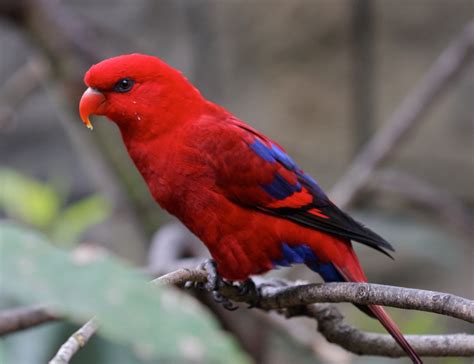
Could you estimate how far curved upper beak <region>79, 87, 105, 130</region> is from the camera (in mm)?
Answer: 1873

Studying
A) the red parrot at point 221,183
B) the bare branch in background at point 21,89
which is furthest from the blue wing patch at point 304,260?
the bare branch in background at point 21,89

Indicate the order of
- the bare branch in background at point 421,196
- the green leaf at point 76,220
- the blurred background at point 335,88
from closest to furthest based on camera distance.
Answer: the green leaf at point 76,220, the bare branch in background at point 421,196, the blurred background at point 335,88

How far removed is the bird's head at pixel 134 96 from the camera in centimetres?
187

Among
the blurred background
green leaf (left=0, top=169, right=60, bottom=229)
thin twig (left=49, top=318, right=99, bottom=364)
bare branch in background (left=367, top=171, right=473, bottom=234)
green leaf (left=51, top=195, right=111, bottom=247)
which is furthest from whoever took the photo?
the blurred background

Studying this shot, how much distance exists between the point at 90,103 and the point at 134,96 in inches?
4.5

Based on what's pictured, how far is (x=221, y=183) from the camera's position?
5.99 ft

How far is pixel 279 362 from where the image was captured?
393cm

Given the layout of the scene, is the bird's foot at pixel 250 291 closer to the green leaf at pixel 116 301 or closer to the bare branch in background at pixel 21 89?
the green leaf at pixel 116 301

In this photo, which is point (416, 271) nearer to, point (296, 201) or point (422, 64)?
point (422, 64)

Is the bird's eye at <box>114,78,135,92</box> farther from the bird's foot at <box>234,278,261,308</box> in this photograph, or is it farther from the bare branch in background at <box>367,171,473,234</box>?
the bare branch in background at <box>367,171,473,234</box>

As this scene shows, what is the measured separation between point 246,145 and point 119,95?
1.15 feet

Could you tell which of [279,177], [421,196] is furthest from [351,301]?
[421,196]

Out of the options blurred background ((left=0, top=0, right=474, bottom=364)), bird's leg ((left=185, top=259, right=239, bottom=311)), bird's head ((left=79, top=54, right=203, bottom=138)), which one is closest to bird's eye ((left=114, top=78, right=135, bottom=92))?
bird's head ((left=79, top=54, right=203, bottom=138))

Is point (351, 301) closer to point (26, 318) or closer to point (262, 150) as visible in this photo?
point (262, 150)
